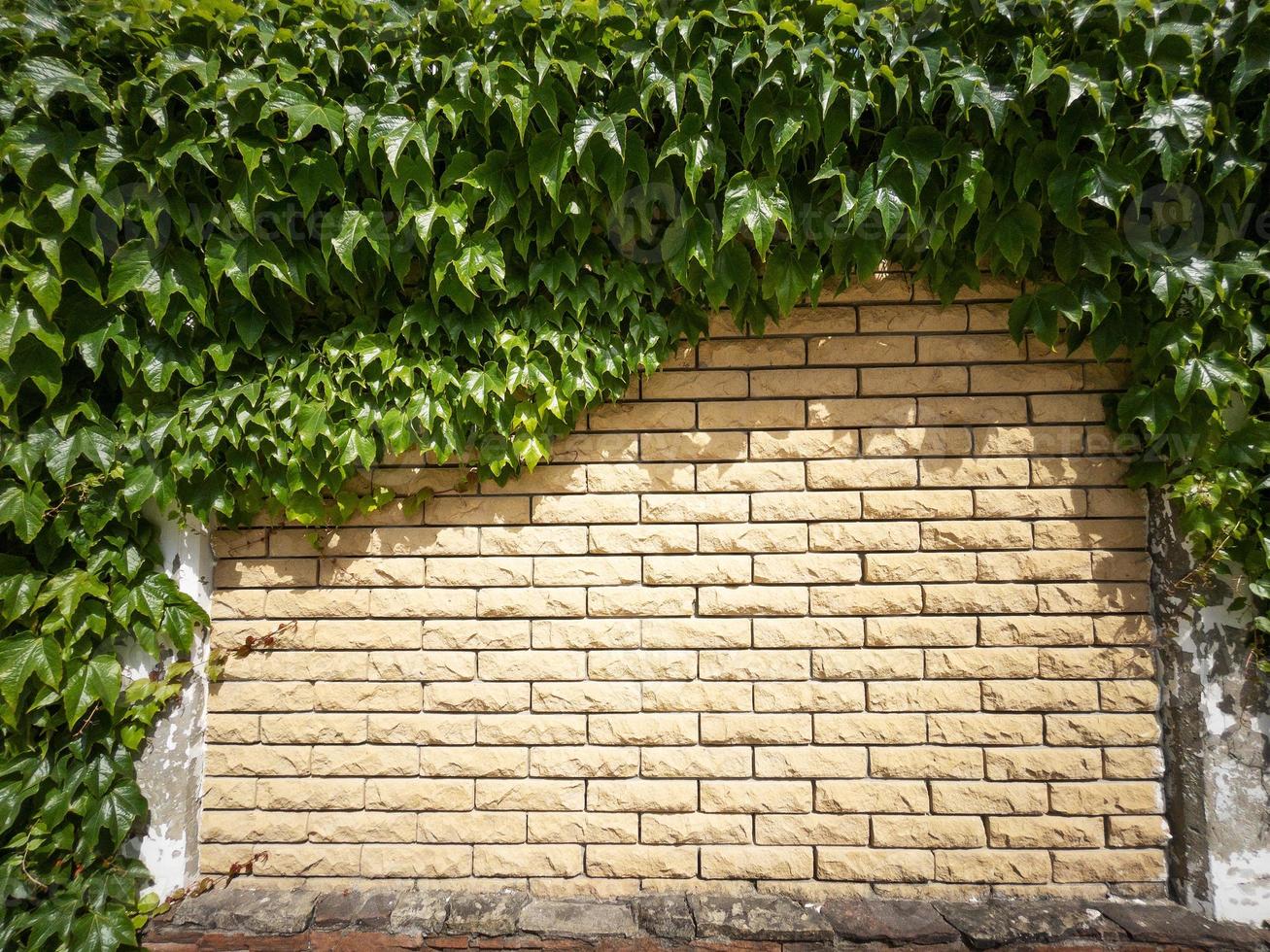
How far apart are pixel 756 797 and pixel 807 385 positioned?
1495 mm

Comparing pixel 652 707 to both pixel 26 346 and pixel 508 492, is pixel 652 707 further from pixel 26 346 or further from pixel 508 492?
pixel 26 346

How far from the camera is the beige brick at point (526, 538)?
8.58 feet

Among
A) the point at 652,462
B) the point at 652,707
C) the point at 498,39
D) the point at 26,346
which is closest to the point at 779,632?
the point at 652,707

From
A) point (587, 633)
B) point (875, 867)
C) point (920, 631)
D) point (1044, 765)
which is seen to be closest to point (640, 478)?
point (587, 633)

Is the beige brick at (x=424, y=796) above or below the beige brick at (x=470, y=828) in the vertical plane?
above

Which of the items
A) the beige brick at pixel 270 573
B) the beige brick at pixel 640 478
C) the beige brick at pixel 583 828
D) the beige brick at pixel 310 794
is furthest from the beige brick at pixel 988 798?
the beige brick at pixel 270 573

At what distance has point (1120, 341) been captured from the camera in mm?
2520

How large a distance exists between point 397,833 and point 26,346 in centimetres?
211

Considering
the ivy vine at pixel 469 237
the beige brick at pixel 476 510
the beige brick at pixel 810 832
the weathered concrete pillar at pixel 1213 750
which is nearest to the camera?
the ivy vine at pixel 469 237

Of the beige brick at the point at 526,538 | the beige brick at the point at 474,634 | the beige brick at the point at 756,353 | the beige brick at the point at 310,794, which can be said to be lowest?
the beige brick at the point at 310,794

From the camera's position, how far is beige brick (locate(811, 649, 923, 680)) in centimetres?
256

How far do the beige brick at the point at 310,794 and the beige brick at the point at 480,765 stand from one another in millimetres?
258

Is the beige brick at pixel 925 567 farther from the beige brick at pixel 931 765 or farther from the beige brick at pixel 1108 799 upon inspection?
the beige brick at pixel 1108 799

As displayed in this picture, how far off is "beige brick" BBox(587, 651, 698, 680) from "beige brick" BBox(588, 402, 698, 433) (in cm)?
82
